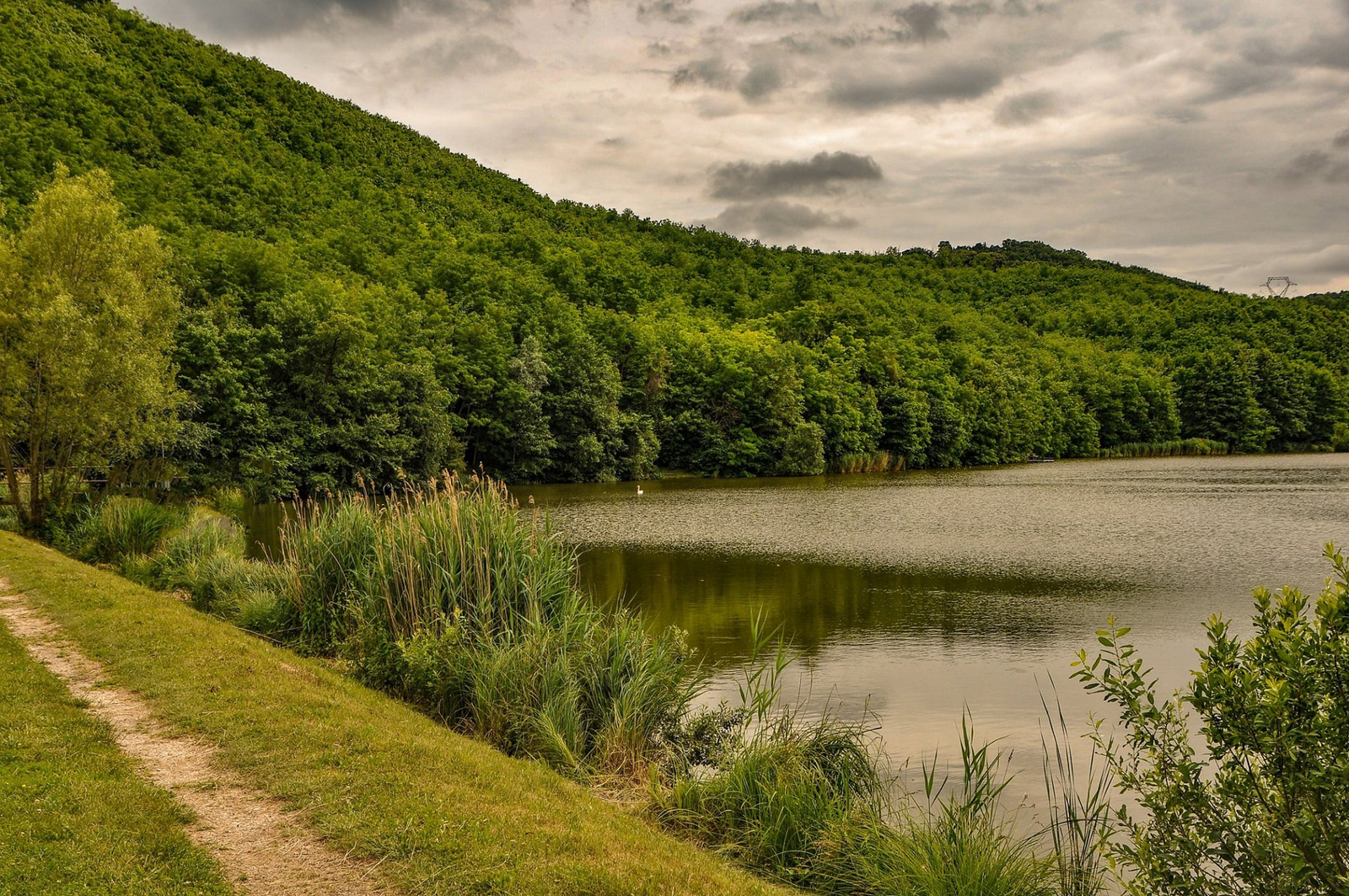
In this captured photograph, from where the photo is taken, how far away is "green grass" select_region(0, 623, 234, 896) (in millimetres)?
4926

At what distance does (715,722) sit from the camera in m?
9.35

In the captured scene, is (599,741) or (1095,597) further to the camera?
(1095,597)

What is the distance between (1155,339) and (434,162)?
A: 250 ft

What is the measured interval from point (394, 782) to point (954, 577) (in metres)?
16.3

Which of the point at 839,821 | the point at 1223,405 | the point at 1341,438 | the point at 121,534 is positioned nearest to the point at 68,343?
the point at 121,534

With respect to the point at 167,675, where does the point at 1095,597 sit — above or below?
below

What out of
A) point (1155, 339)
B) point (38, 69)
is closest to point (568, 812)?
point (38, 69)

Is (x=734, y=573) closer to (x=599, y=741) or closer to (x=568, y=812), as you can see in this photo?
(x=599, y=741)

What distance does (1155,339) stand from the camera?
10044 cm

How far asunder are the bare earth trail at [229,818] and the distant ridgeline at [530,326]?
29899mm

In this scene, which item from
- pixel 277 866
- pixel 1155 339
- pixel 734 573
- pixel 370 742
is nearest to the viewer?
pixel 277 866

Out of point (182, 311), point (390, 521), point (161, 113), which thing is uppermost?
point (161, 113)

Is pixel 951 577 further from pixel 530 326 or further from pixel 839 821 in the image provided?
pixel 530 326

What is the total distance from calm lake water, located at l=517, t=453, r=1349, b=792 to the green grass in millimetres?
6425
